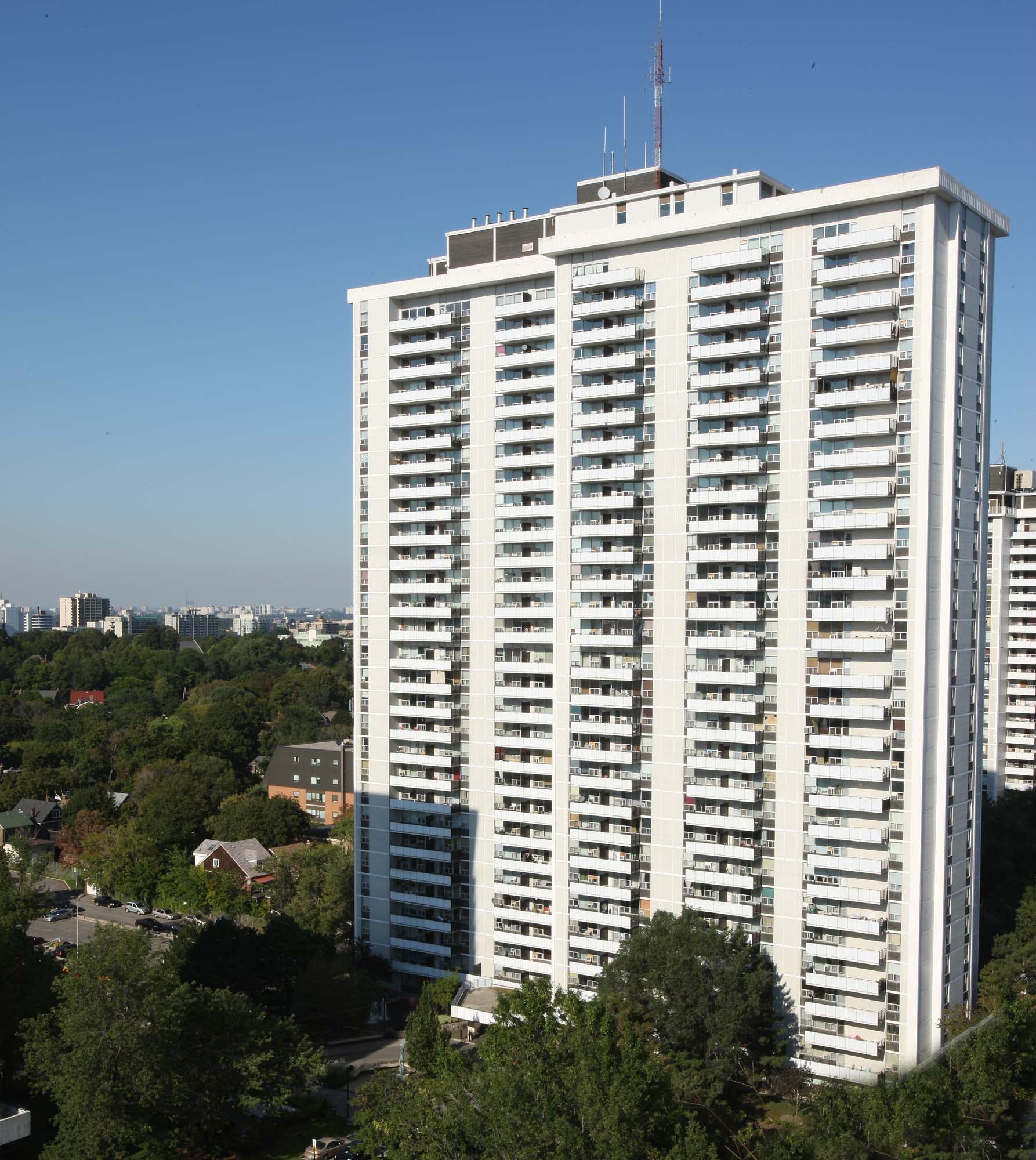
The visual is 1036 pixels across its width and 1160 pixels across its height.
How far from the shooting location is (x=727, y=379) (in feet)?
160

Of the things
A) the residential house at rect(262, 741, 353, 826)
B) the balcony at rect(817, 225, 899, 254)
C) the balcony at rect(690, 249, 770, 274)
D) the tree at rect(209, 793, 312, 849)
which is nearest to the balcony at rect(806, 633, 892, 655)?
the balcony at rect(817, 225, 899, 254)

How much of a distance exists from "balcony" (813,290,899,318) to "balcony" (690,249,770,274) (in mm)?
3395

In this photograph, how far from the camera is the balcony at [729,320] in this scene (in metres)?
48.0

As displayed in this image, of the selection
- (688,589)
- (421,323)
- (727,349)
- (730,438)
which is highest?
(421,323)

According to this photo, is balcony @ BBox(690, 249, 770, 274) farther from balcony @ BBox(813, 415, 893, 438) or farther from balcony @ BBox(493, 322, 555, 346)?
balcony @ BBox(493, 322, 555, 346)

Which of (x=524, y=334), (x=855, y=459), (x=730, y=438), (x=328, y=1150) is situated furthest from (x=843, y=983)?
(x=524, y=334)

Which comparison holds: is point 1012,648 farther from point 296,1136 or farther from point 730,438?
point 296,1136

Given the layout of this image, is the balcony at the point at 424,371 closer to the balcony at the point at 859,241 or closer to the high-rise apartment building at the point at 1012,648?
the balcony at the point at 859,241

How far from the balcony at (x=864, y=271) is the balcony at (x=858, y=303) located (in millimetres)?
715

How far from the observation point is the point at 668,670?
167 ft

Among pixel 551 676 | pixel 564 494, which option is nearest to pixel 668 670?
pixel 551 676

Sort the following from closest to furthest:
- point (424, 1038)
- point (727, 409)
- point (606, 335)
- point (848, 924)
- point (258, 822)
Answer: point (848, 924) < point (424, 1038) < point (727, 409) < point (606, 335) < point (258, 822)

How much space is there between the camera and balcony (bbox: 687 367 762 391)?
158 feet

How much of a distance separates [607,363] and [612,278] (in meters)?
4.13
